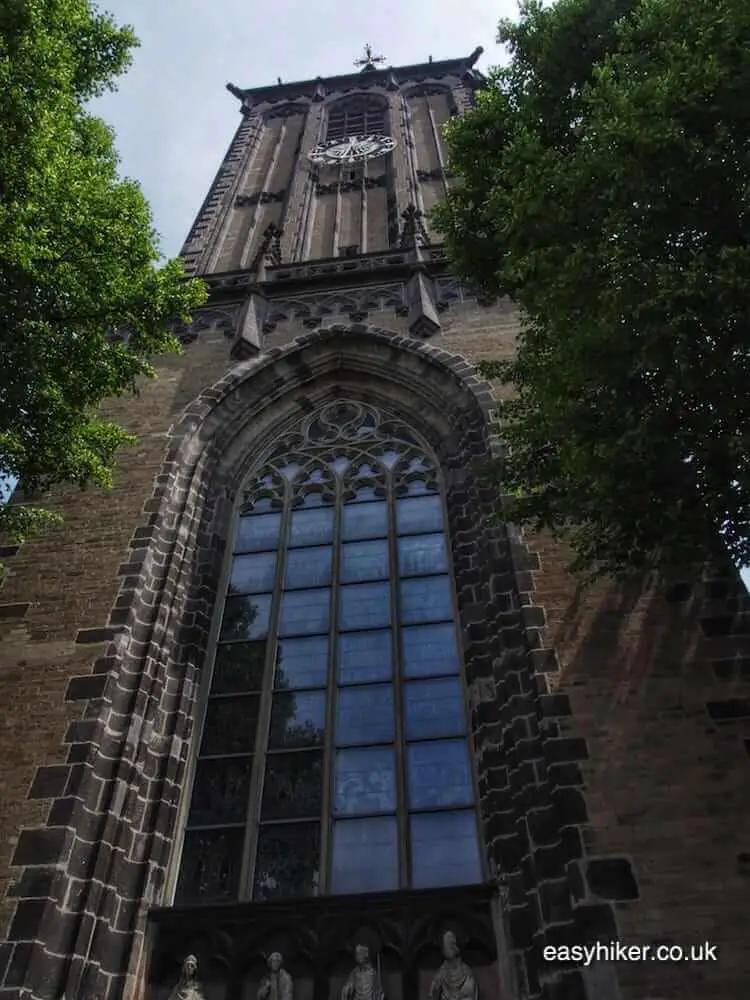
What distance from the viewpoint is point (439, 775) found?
789 centimetres

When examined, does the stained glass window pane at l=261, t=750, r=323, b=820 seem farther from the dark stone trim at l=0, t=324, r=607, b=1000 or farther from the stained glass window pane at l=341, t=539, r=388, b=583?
the stained glass window pane at l=341, t=539, r=388, b=583

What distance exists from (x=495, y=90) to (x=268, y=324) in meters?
5.89

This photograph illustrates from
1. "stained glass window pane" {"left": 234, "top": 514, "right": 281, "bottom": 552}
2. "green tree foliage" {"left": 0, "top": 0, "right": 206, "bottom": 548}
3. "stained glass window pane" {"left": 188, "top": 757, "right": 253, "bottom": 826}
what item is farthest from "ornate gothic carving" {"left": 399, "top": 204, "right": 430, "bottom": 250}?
"stained glass window pane" {"left": 188, "top": 757, "right": 253, "bottom": 826}

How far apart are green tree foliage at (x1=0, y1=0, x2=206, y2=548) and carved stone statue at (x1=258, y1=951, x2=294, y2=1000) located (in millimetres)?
3828

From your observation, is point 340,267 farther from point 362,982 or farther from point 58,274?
point 362,982

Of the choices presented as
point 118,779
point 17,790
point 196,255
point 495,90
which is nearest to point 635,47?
point 495,90

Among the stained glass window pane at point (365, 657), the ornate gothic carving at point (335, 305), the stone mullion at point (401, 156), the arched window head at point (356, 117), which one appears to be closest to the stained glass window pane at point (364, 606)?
the stained glass window pane at point (365, 657)

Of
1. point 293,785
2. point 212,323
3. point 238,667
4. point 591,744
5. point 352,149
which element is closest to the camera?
point 591,744

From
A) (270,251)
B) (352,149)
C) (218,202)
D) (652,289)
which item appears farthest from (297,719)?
(352,149)

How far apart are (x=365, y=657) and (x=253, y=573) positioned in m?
1.89

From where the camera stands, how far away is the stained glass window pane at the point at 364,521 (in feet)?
34.3

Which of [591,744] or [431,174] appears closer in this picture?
[591,744]

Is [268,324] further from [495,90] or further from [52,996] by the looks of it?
[52,996]

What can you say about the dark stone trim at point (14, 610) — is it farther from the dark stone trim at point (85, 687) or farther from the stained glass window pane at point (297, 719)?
the stained glass window pane at point (297, 719)
